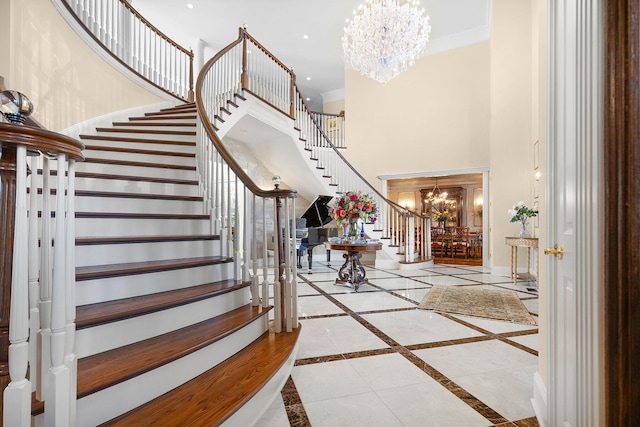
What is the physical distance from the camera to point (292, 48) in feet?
27.6

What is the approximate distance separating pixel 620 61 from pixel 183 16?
8.43 metres

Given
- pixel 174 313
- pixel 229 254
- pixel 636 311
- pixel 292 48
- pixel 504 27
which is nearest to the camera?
pixel 636 311

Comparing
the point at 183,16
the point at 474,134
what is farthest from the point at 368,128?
the point at 183,16

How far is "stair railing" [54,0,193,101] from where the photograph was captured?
4160 mm

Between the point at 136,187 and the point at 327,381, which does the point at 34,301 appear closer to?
the point at 327,381

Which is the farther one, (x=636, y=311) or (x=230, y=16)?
(x=230, y=16)

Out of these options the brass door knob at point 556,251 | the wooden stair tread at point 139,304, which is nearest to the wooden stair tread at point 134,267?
the wooden stair tread at point 139,304

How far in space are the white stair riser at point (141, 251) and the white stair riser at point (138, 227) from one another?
0.23ft

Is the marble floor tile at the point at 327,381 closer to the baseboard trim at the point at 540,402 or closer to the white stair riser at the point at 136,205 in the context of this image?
the baseboard trim at the point at 540,402

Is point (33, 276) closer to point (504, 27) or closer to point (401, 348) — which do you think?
point (401, 348)

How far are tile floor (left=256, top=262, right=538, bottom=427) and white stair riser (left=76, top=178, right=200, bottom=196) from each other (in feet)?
5.69

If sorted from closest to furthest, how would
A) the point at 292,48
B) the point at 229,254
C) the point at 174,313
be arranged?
the point at 174,313
the point at 229,254
the point at 292,48

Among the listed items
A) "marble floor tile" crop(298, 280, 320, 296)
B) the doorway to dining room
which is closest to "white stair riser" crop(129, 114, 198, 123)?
"marble floor tile" crop(298, 280, 320, 296)

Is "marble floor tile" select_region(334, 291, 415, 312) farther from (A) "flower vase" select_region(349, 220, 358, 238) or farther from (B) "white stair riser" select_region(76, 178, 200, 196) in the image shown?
(B) "white stair riser" select_region(76, 178, 200, 196)
